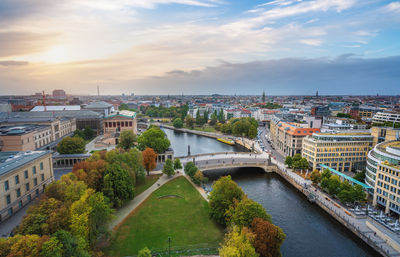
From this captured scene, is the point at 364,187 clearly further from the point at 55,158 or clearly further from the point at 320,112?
the point at 320,112

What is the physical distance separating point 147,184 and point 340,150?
50.5 m

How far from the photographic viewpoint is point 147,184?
5153 cm

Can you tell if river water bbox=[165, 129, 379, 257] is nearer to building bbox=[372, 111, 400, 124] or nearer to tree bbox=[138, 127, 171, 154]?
tree bbox=[138, 127, 171, 154]

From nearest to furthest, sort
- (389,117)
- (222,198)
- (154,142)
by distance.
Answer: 1. (222,198)
2. (154,142)
3. (389,117)

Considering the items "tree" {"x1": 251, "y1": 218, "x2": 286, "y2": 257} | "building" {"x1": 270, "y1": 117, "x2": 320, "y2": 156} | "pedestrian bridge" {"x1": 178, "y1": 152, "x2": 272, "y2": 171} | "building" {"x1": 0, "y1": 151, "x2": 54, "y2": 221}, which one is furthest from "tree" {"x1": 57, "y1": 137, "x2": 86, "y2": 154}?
"building" {"x1": 270, "y1": 117, "x2": 320, "y2": 156}

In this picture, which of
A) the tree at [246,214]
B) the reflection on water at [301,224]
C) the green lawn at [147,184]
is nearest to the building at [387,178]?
the reflection on water at [301,224]

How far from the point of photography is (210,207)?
3797 centimetres

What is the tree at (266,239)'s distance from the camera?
2818 cm

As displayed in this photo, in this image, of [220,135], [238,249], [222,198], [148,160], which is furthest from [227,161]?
[220,135]

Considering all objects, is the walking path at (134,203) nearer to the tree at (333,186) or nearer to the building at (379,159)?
the tree at (333,186)

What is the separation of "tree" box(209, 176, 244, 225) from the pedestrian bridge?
24.4 meters

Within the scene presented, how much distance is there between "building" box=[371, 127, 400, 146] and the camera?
5850 centimetres

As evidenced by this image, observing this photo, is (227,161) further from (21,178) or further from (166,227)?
(21,178)

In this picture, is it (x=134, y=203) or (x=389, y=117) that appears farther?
(x=389, y=117)
